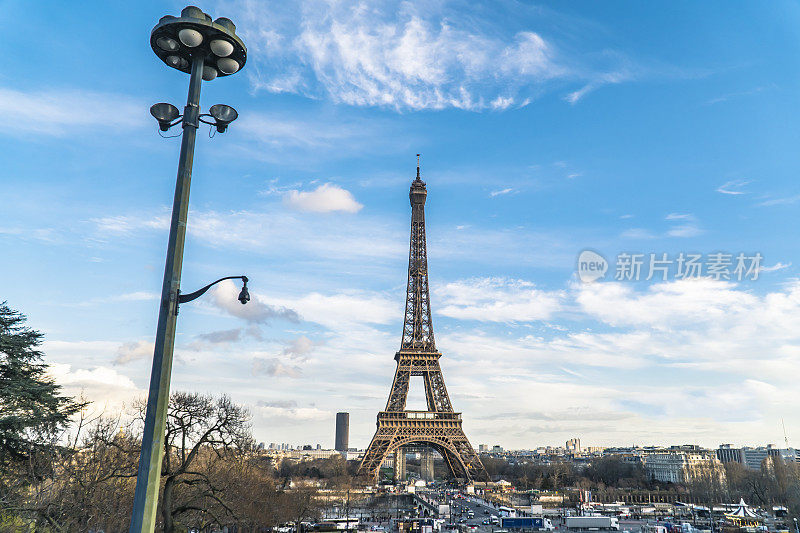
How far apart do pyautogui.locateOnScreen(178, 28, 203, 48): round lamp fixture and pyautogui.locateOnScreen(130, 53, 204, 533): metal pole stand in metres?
0.46

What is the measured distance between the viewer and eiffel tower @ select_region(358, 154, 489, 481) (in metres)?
81.6

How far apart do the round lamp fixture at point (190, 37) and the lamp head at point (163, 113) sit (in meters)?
0.94

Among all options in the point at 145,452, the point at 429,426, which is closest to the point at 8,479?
the point at 145,452

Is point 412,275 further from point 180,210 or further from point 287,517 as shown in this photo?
point 180,210

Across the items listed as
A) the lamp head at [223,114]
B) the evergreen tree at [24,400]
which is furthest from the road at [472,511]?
the lamp head at [223,114]

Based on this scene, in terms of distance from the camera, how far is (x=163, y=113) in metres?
7.75

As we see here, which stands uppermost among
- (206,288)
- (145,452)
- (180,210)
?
(180,210)

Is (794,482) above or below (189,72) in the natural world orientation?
below

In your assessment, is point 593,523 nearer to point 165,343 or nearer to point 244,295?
point 244,295

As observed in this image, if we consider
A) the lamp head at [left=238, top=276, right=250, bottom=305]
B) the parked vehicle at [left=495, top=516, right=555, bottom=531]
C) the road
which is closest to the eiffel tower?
the road

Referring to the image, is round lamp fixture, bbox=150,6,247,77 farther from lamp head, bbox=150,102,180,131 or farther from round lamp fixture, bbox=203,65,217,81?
lamp head, bbox=150,102,180,131

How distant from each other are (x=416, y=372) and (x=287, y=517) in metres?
40.6

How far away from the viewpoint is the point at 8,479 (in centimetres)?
2642

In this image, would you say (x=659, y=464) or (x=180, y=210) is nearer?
(x=180, y=210)
